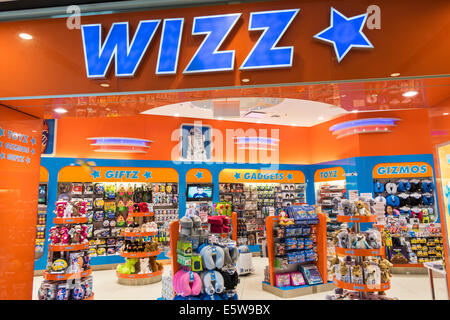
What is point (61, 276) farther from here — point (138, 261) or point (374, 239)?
point (374, 239)

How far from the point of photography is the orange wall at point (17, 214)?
3094 mm

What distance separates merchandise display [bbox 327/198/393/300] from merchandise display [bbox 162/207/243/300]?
1604mm

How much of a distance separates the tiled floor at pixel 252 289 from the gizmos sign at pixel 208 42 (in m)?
4.03

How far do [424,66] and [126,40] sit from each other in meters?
2.69

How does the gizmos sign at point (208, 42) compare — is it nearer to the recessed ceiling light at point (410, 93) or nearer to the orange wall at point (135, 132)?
the recessed ceiling light at point (410, 93)

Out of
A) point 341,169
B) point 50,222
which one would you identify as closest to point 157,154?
point 50,222

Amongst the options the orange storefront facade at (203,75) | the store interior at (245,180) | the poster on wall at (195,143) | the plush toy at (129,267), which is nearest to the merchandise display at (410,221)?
the store interior at (245,180)

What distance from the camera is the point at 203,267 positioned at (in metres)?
3.27

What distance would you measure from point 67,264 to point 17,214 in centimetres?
132

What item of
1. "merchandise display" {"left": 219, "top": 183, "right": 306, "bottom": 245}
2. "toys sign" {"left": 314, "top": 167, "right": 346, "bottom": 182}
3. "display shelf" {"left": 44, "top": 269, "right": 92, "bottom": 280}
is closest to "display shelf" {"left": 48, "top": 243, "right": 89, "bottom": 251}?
"display shelf" {"left": 44, "top": 269, "right": 92, "bottom": 280}

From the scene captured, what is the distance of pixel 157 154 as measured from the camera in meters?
8.47

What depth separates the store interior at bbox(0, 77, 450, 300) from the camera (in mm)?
Result: 3512
